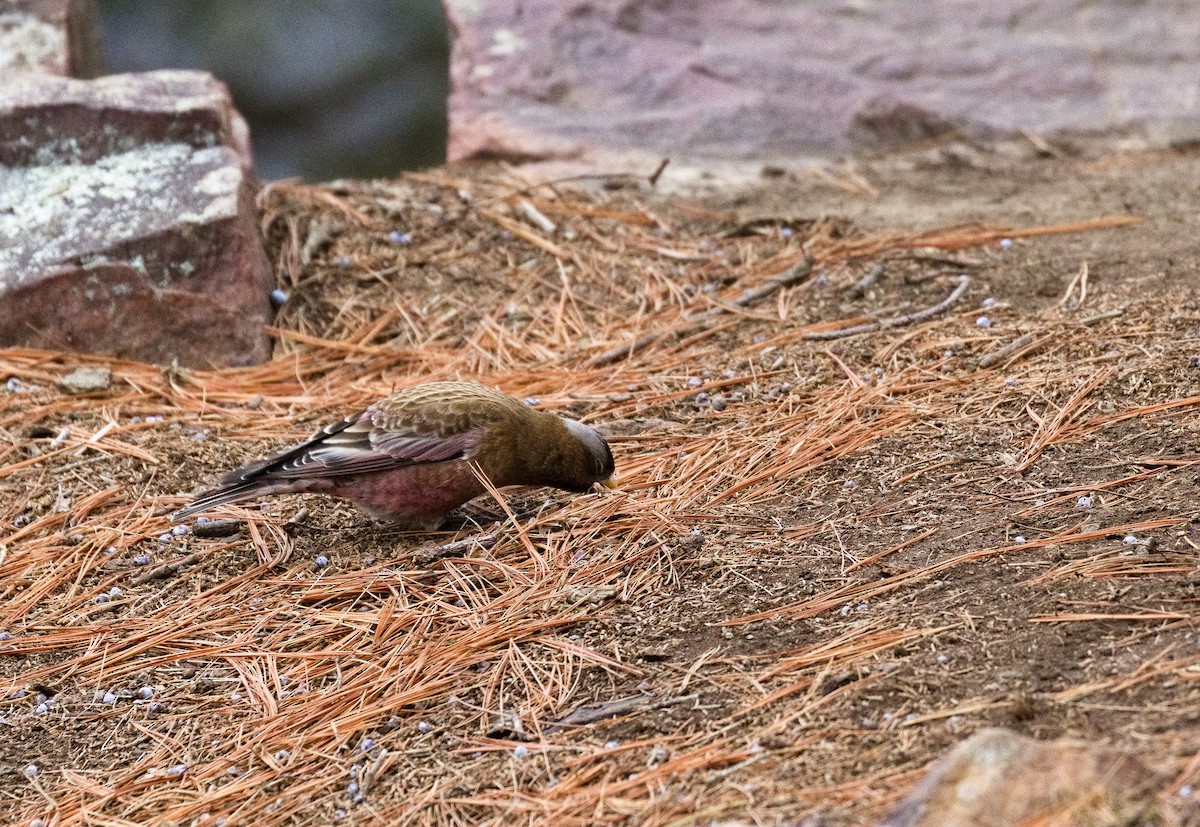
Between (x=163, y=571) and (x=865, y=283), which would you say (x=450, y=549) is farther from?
(x=865, y=283)

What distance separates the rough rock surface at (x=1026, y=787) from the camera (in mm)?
2203

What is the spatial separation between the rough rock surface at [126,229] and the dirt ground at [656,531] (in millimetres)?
179

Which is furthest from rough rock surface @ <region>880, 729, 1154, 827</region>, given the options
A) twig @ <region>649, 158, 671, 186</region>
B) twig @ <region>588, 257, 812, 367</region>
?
twig @ <region>649, 158, 671, 186</region>

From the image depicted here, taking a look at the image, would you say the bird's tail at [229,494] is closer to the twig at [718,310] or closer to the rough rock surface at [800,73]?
the twig at [718,310]

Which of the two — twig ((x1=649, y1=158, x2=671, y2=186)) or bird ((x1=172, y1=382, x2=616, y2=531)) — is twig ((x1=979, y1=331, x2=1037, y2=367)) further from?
twig ((x1=649, y1=158, x2=671, y2=186))

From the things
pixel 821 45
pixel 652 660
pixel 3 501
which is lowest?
pixel 3 501

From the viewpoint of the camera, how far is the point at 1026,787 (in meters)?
2.23

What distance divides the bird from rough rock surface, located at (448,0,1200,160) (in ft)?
10.0

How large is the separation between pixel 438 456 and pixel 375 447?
21cm

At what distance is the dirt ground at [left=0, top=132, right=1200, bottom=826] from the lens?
112 inches

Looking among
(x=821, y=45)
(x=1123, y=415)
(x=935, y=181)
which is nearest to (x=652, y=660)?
(x=1123, y=415)

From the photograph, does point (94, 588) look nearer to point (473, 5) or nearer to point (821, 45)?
point (473, 5)

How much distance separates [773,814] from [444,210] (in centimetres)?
441

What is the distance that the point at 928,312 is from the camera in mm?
5113
